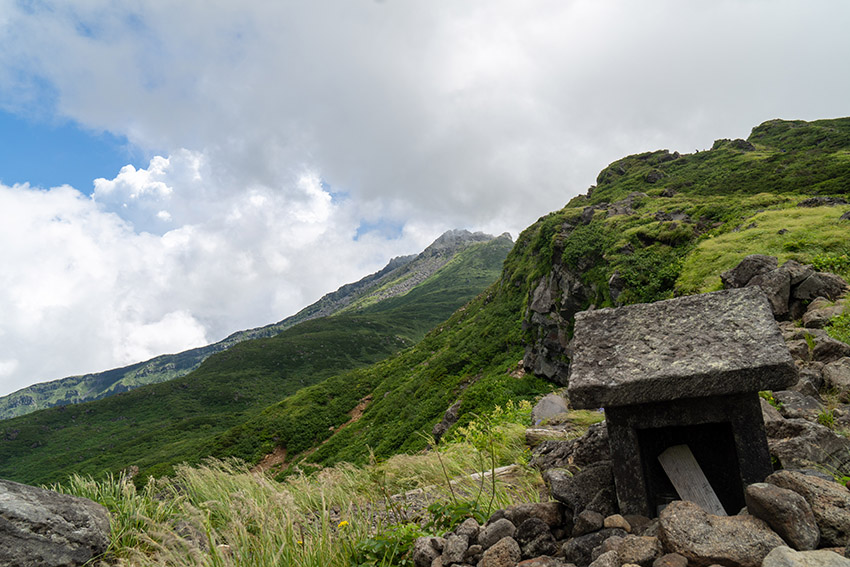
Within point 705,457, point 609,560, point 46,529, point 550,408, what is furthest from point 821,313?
point 46,529

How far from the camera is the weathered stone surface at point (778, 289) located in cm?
1001

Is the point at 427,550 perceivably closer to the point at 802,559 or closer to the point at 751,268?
the point at 802,559

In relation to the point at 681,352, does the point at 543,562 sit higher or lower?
lower

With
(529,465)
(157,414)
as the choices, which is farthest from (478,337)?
(157,414)

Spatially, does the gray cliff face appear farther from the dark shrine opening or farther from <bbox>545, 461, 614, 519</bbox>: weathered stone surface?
<bbox>545, 461, 614, 519</bbox>: weathered stone surface

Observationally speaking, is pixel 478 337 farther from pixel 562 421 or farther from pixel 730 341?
pixel 730 341

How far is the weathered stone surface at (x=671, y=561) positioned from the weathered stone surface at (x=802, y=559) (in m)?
0.37

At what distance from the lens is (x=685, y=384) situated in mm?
3211

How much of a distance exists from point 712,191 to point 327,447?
131 feet

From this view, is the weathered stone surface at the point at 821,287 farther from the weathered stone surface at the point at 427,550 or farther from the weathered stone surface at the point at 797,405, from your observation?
the weathered stone surface at the point at 427,550

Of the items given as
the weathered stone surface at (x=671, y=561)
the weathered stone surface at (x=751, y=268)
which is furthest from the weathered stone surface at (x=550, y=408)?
the weathered stone surface at (x=671, y=561)

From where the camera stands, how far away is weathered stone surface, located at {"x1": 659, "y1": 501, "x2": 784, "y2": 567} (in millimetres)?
2371

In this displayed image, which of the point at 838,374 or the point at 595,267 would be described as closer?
the point at 838,374

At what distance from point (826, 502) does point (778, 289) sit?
378 inches
